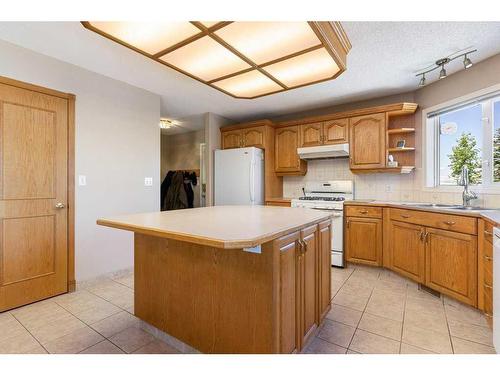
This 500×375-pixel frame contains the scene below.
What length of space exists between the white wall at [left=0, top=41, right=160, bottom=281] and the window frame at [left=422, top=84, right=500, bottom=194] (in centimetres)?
350

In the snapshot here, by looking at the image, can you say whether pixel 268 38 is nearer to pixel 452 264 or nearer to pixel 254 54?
pixel 254 54

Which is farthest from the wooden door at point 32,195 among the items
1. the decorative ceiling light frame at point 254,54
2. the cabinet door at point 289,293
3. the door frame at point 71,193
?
the cabinet door at point 289,293

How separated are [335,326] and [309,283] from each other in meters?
0.60

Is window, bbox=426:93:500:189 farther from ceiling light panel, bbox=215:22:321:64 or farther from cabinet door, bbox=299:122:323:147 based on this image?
ceiling light panel, bbox=215:22:321:64

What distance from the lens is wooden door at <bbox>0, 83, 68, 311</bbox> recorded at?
217 cm

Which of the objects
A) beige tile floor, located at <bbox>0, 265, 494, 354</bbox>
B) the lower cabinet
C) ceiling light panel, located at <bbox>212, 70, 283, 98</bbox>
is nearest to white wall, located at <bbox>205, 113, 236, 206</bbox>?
ceiling light panel, located at <bbox>212, 70, 283, 98</bbox>

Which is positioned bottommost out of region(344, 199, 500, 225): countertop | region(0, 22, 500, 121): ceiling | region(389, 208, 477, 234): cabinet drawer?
region(389, 208, 477, 234): cabinet drawer

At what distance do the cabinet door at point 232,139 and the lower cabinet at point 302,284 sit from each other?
108 inches

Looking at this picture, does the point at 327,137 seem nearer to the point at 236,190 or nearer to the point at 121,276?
the point at 236,190

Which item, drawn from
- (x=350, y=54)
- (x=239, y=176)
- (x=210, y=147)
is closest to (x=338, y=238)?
(x=239, y=176)

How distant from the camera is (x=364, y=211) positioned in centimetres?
321

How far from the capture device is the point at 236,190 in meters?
4.08
